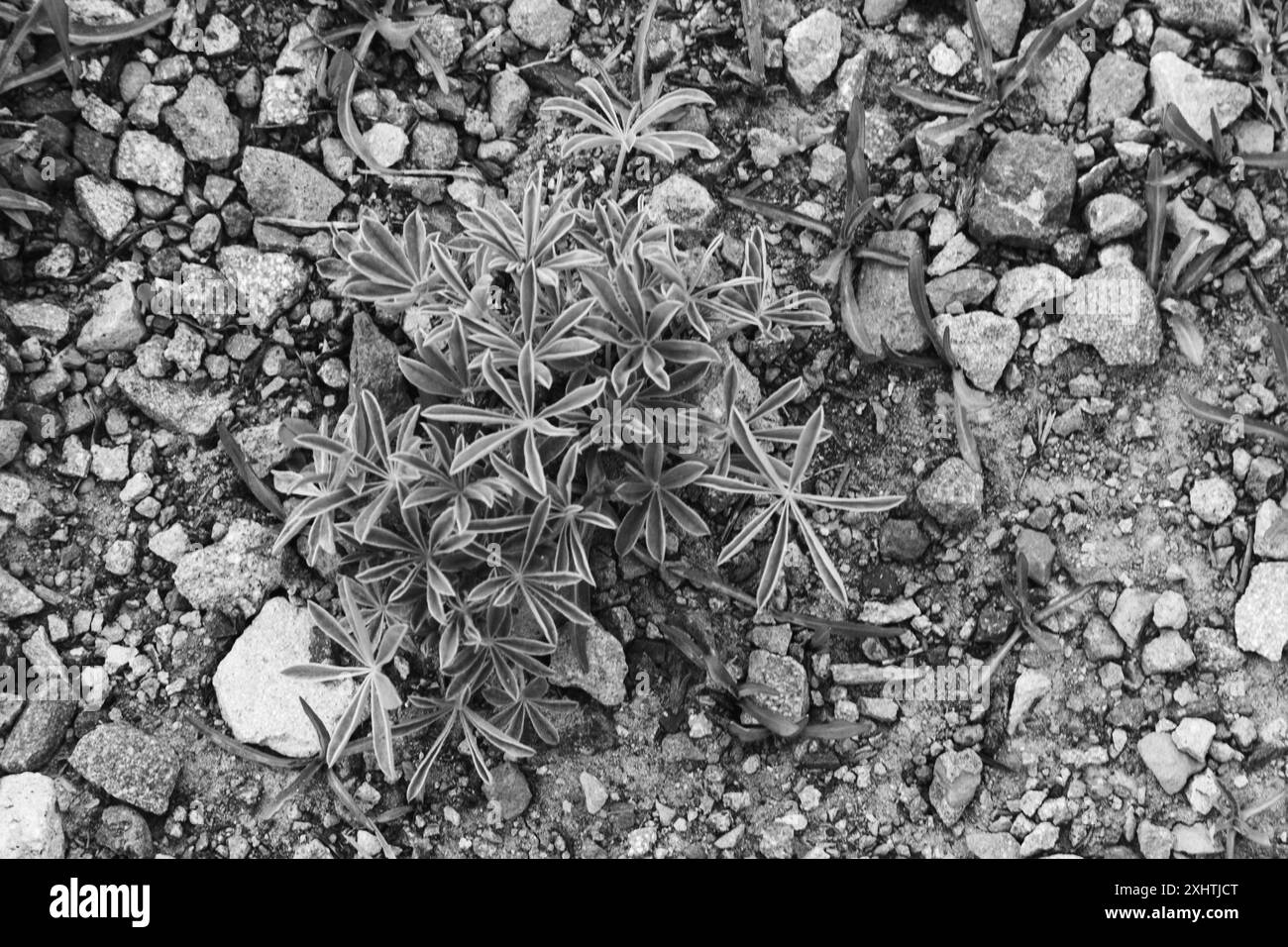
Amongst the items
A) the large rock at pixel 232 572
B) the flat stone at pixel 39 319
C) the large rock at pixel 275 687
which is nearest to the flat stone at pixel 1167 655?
the large rock at pixel 275 687

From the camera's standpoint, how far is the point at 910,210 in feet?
11.9

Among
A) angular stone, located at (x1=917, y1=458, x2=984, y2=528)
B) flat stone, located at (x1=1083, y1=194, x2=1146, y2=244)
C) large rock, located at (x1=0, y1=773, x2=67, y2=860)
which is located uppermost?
flat stone, located at (x1=1083, y1=194, x2=1146, y2=244)

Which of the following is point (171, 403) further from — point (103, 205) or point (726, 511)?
point (726, 511)

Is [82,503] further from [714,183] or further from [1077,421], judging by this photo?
[1077,421]

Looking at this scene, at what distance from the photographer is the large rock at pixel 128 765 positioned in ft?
10.6

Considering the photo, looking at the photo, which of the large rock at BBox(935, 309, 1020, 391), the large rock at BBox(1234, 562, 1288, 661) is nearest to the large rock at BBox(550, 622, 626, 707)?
the large rock at BBox(935, 309, 1020, 391)

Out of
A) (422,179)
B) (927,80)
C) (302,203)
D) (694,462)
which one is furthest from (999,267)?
(302,203)

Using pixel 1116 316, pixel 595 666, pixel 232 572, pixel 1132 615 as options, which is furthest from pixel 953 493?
pixel 232 572

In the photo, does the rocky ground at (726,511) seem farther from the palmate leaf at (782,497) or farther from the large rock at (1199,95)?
the palmate leaf at (782,497)

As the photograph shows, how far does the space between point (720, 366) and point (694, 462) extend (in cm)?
50

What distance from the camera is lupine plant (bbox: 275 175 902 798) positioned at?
9.78 feet

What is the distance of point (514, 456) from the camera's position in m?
3.07

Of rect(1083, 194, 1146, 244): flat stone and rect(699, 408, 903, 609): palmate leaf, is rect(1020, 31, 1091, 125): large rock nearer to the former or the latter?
rect(1083, 194, 1146, 244): flat stone

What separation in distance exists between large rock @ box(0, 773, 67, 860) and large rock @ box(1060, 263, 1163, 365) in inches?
123
